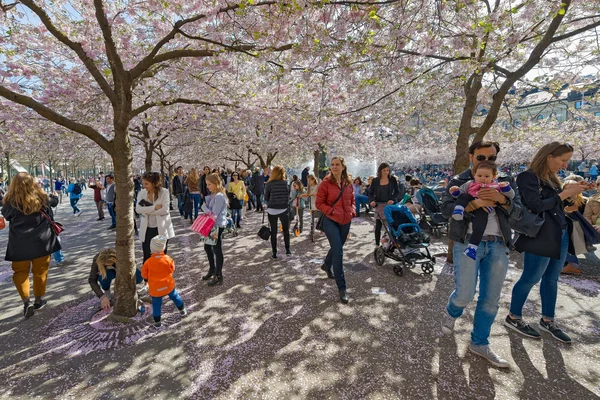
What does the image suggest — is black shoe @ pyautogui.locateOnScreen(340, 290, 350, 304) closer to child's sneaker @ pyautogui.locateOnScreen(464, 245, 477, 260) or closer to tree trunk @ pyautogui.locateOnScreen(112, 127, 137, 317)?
child's sneaker @ pyautogui.locateOnScreen(464, 245, 477, 260)

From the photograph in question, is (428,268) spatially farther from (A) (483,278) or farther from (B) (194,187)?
(B) (194,187)

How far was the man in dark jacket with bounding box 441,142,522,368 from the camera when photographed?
266 centimetres

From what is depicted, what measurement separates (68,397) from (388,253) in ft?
16.1

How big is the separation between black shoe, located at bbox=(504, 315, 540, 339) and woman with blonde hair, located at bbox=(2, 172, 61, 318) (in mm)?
5814

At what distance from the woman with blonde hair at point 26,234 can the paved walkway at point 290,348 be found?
41 cm

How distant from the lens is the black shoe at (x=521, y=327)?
10.5 ft

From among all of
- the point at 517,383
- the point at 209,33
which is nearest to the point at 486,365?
the point at 517,383

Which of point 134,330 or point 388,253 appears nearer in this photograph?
point 134,330

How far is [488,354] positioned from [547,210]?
4.97ft

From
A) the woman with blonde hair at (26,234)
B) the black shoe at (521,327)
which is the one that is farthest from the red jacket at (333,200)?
the woman with blonde hair at (26,234)

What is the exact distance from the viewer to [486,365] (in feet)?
9.14

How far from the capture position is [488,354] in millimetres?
2803

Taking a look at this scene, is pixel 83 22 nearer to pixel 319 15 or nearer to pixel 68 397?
pixel 319 15

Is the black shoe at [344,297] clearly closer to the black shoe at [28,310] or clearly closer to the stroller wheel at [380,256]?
the stroller wheel at [380,256]
